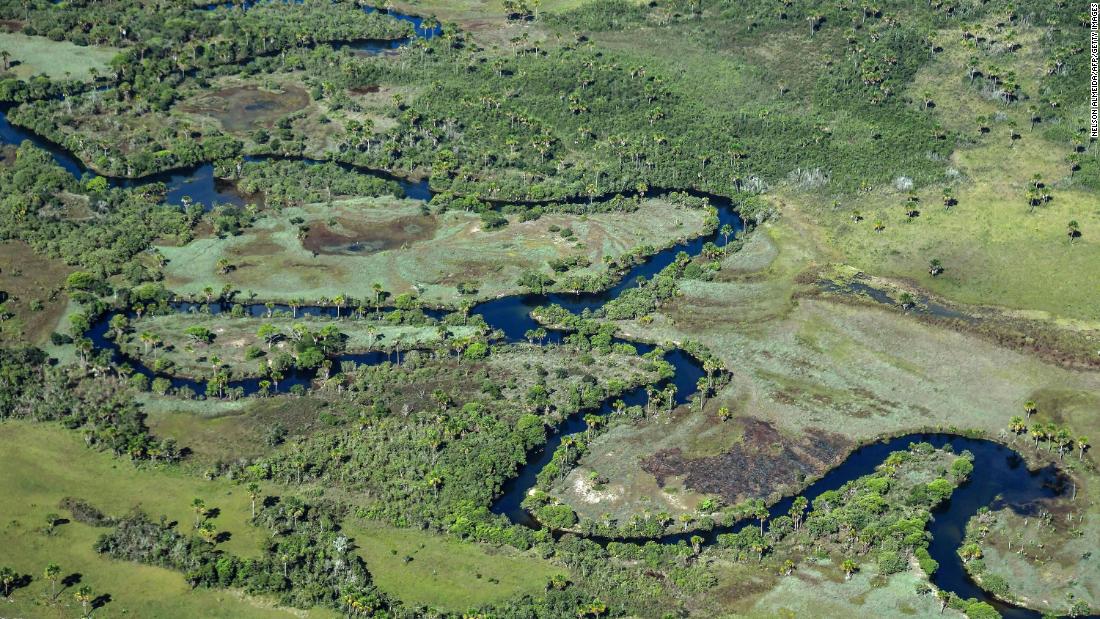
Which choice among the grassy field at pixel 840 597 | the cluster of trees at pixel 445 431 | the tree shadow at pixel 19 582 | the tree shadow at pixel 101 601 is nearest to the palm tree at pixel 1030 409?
the grassy field at pixel 840 597

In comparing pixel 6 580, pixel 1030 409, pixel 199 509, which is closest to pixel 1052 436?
pixel 1030 409

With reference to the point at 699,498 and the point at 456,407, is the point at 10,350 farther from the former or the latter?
the point at 699,498

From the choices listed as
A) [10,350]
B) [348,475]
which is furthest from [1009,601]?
[10,350]

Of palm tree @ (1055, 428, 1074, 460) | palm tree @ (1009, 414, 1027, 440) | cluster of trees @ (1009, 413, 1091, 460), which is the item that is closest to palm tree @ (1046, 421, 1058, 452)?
cluster of trees @ (1009, 413, 1091, 460)

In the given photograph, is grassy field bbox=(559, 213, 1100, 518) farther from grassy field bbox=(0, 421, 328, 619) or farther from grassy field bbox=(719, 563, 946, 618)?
grassy field bbox=(0, 421, 328, 619)

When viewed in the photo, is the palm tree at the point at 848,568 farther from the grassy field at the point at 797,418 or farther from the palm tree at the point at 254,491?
the palm tree at the point at 254,491
